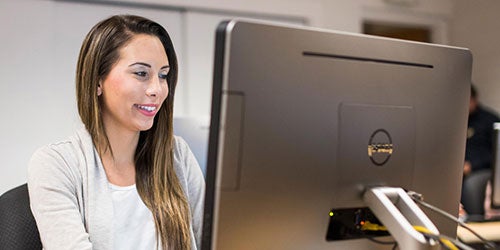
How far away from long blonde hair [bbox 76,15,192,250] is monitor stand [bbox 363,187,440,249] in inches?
23.9

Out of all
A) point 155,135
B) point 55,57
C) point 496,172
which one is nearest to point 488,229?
point 496,172

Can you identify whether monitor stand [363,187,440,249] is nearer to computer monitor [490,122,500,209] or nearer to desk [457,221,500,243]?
computer monitor [490,122,500,209]

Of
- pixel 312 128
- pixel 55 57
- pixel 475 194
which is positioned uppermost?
pixel 55 57

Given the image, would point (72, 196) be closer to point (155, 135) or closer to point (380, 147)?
point (155, 135)

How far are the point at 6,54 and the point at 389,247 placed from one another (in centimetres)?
295

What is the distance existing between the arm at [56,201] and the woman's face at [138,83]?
18cm

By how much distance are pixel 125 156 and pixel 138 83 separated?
0.22 m

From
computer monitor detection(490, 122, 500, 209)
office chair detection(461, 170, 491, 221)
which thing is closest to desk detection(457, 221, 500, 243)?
computer monitor detection(490, 122, 500, 209)

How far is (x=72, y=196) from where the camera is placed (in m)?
1.17

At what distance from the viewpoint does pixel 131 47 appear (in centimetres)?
128

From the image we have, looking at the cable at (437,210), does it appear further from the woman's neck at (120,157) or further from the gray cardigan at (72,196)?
the woman's neck at (120,157)

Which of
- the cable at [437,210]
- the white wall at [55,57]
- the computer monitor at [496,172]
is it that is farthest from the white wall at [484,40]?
the cable at [437,210]

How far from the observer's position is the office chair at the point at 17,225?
43.6 inches

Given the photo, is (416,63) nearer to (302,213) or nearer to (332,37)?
(332,37)
